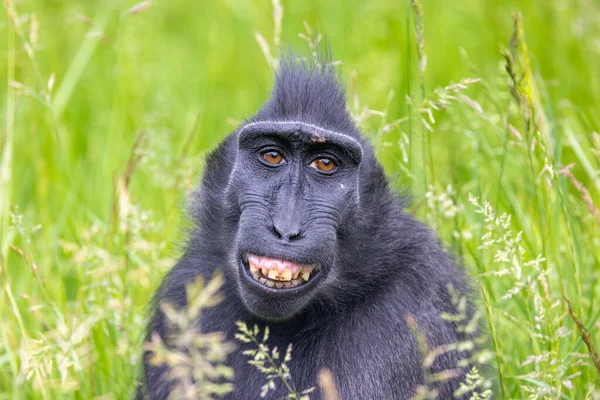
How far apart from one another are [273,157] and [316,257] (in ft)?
1.97

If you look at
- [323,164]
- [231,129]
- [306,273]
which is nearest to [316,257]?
[306,273]

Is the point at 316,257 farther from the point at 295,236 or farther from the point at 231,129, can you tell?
the point at 231,129

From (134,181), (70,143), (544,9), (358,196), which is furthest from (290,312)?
(544,9)

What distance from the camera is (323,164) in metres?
4.30

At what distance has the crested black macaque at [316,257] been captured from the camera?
13.2ft

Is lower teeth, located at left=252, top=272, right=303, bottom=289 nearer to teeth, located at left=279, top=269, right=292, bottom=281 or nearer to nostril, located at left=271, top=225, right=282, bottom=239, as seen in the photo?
teeth, located at left=279, top=269, right=292, bottom=281

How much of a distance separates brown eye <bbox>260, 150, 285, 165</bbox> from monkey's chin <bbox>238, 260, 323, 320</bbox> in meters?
0.52

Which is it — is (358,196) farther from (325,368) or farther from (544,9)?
(544,9)

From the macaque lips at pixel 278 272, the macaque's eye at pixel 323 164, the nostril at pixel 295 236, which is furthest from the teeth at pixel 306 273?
the macaque's eye at pixel 323 164

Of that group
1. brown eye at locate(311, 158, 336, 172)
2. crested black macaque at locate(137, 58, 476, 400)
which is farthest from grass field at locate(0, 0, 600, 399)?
brown eye at locate(311, 158, 336, 172)

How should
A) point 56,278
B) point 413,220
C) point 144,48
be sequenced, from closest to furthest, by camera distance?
1. point 413,220
2. point 56,278
3. point 144,48

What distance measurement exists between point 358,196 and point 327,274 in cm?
45

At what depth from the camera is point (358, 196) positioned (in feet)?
14.5

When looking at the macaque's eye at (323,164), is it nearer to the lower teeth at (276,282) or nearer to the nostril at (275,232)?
the nostril at (275,232)
